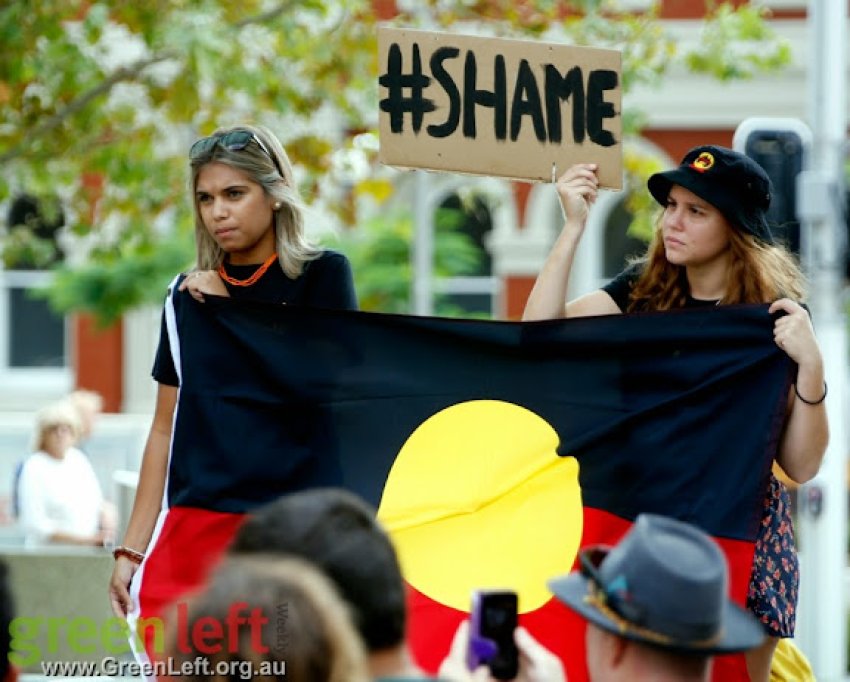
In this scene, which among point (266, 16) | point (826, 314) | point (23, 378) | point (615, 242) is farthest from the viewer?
point (23, 378)

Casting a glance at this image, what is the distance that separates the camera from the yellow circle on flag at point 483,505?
4.55 m

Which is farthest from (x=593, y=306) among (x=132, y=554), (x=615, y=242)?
(x=615, y=242)

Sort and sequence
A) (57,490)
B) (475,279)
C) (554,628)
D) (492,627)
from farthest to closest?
(475,279)
(57,490)
(554,628)
(492,627)

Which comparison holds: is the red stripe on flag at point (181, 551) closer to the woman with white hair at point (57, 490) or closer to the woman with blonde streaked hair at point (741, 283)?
the woman with blonde streaked hair at point (741, 283)

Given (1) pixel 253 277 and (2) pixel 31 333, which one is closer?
(1) pixel 253 277

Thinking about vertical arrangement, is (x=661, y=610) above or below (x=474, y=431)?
below

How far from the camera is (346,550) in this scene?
279 cm

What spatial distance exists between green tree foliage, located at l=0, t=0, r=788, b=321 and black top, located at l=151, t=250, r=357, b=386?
5.80 meters

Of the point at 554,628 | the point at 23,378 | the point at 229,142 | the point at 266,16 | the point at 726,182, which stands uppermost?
the point at 266,16

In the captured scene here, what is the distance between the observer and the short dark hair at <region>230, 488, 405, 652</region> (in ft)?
9.04

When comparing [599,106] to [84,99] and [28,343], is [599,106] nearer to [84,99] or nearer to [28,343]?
[84,99]

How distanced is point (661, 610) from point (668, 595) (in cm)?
3

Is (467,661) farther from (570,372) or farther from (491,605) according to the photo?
(570,372)

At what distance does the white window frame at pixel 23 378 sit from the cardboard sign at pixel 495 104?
17.7m
